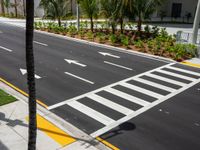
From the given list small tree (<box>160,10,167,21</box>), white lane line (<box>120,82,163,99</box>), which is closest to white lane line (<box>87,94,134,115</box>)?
white lane line (<box>120,82,163,99</box>)

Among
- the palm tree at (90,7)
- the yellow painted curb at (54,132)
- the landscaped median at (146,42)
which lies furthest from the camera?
the palm tree at (90,7)

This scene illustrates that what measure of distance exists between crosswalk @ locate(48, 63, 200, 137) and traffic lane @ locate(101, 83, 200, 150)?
43cm

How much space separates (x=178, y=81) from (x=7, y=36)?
21015mm

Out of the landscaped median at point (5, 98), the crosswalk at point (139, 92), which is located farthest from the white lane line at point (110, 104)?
the landscaped median at point (5, 98)

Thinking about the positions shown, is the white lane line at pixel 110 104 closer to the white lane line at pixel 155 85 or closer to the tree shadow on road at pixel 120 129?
the tree shadow on road at pixel 120 129

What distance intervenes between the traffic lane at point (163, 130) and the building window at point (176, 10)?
34.3 metres

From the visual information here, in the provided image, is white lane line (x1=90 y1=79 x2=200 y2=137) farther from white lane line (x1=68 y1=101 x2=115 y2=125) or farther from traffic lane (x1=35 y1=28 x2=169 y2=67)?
traffic lane (x1=35 y1=28 x2=169 y2=67)

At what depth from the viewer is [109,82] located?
47.7ft

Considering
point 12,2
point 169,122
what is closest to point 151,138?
point 169,122

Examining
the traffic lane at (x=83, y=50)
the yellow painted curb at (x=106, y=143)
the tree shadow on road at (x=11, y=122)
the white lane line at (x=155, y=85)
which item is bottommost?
the yellow painted curb at (x=106, y=143)

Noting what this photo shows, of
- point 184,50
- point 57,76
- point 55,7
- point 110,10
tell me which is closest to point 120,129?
point 57,76

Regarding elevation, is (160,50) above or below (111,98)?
above

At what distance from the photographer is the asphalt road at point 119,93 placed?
9547 mm

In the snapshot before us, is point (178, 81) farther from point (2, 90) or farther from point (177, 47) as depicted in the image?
point (2, 90)
